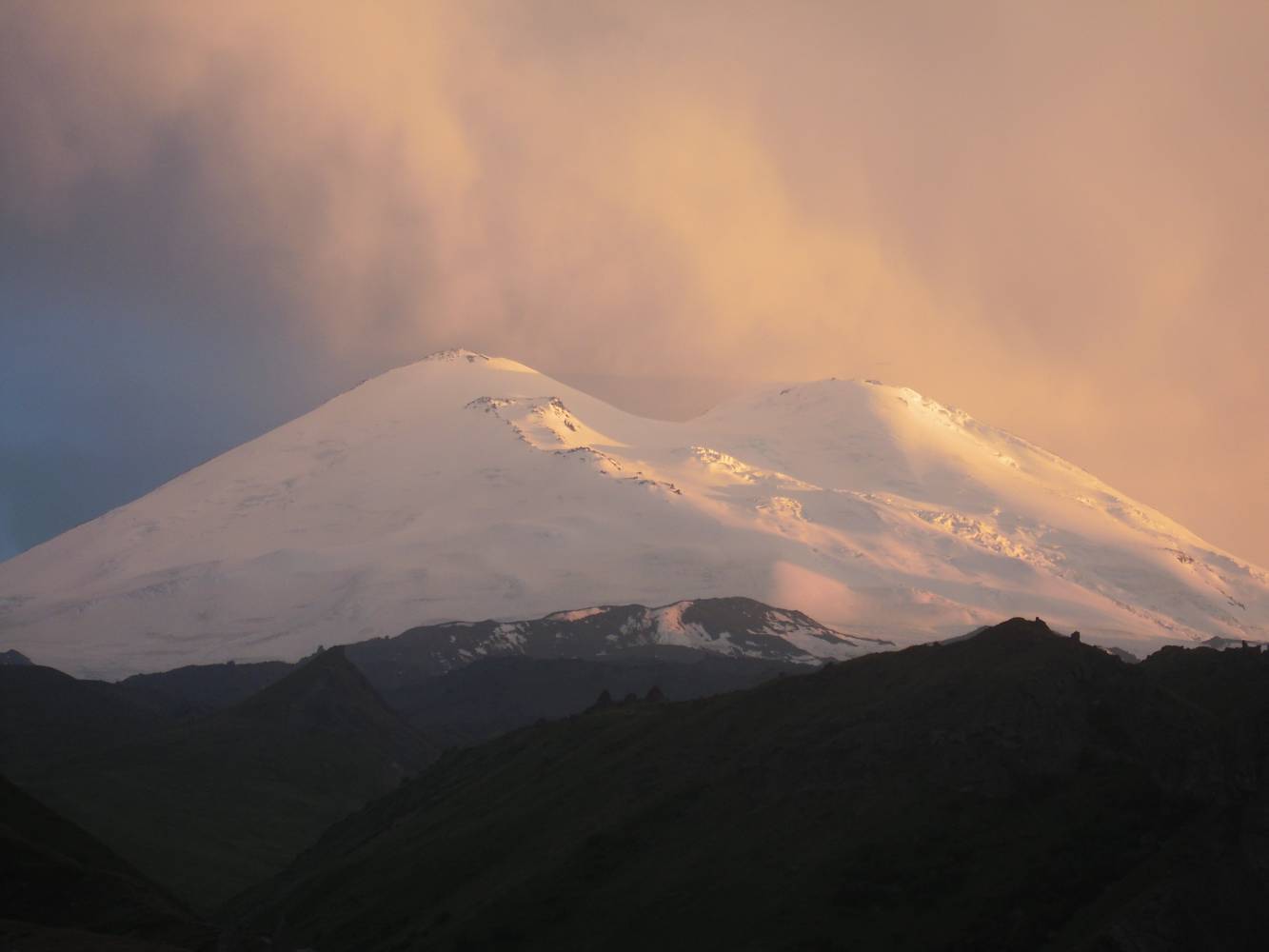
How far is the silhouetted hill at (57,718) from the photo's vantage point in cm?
14788

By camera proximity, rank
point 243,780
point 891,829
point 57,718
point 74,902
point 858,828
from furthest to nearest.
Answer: point 57,718 → point 243,780 → point 74,902 → point 858,828 → point 891,829

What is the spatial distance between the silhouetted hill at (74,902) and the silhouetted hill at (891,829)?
390 inches

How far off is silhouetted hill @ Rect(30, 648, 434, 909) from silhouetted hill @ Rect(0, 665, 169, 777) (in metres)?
6.92

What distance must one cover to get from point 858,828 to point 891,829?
1513 millimetres

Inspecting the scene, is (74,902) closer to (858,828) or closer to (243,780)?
(858,828)

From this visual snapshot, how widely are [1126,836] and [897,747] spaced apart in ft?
38.0

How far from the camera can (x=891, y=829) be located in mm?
54406

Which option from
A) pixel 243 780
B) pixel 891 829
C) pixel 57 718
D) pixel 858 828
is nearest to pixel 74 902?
pixel 858 828

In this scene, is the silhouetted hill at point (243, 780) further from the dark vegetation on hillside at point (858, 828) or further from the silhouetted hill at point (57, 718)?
the dark vegetation on hillside at point (858, 828)

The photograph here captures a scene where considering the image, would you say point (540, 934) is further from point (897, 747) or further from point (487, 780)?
point (487, 780)

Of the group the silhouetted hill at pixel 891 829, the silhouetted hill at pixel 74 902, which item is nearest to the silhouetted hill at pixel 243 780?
the silhouetted hill at pixel 74 902

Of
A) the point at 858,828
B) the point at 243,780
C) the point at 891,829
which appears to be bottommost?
the point at 243,780

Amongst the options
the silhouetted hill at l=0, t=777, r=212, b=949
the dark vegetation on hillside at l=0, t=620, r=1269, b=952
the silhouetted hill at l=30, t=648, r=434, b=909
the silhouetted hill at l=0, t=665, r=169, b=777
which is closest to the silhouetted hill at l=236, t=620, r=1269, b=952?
the dark vegetation on hillside at l=0, t=620, r=1269, b=952

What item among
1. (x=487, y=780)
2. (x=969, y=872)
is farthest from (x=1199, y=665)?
(x=487, y=780)
